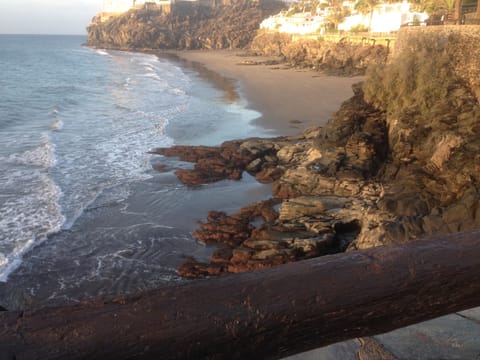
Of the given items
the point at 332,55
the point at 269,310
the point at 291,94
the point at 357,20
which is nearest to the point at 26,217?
the point at 269,310

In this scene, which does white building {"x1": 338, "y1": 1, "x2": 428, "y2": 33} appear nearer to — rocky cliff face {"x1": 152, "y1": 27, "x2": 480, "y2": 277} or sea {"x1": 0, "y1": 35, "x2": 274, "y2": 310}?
sea {"x1": 0, "y1": 35, "x2": 274, "y2": 310}

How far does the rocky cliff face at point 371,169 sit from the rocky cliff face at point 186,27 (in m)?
78.0

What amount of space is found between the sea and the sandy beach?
138cm

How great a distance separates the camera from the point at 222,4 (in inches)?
4451

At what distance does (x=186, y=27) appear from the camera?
330 ft

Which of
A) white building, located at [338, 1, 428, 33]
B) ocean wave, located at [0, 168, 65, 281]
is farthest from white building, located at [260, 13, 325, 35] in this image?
ocean wave, located at [0, 168, 65, 281]

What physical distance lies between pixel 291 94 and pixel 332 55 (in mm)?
17735

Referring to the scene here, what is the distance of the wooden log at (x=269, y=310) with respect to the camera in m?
1.02

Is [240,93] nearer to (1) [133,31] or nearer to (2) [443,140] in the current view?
(2) [443,140]

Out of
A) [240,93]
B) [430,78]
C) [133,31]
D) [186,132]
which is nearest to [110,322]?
[430,78]

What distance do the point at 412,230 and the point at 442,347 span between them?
6.31 metres

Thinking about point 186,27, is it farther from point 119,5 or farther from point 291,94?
point 291,94

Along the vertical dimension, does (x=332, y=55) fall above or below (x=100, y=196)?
above

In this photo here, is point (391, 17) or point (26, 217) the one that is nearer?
point (26, 217)
